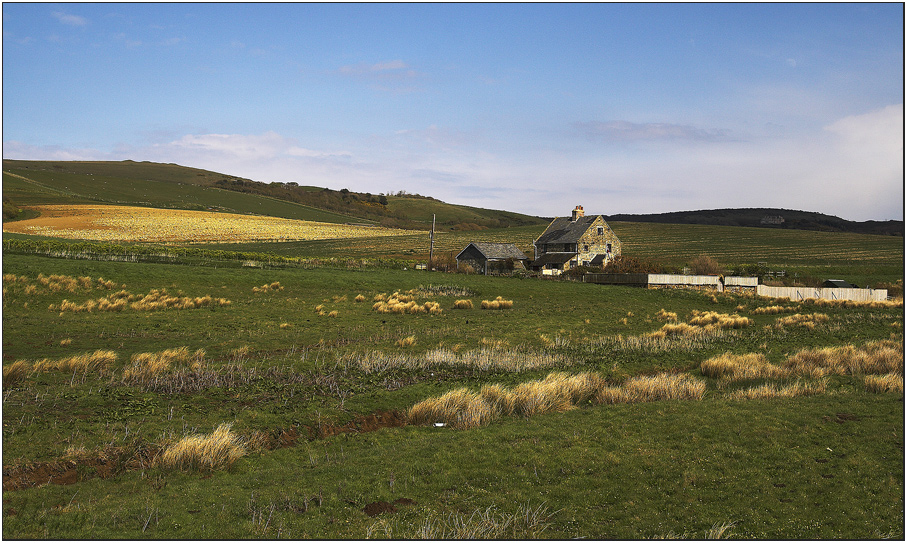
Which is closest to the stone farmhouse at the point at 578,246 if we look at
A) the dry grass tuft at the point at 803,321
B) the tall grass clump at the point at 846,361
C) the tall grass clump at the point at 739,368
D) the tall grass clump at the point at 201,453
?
the dry grass tuft at the point at 803,321

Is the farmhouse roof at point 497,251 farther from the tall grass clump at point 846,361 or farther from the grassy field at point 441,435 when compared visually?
the tall grass clump at point 846,361

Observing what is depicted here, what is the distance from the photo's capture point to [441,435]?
13.5 metres

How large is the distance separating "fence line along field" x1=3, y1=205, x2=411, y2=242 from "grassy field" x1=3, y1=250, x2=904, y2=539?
73.0 meters

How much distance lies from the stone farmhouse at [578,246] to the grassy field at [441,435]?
4560cm

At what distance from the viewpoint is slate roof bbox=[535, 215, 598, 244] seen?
75.7 metres

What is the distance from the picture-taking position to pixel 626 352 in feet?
81.0

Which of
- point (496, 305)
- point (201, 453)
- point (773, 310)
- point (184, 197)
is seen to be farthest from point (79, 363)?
point (184, 197)

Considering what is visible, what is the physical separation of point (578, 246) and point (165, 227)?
75309 millimetres

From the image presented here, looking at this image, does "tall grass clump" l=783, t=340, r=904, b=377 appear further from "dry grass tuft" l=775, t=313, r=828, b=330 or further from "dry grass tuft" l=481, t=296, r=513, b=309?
"dry grass tuft" l=481, t=296, r=513, b=309

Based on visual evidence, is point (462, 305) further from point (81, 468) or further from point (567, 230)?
point (567, 230)

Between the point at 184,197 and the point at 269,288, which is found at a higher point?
the point at 184,197

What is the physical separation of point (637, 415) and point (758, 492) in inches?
184

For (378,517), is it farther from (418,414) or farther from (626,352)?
(626,352)

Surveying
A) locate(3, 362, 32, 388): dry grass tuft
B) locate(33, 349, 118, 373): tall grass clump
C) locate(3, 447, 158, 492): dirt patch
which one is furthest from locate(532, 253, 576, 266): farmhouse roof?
locate(3, 447, 158, 492): dirt patch
